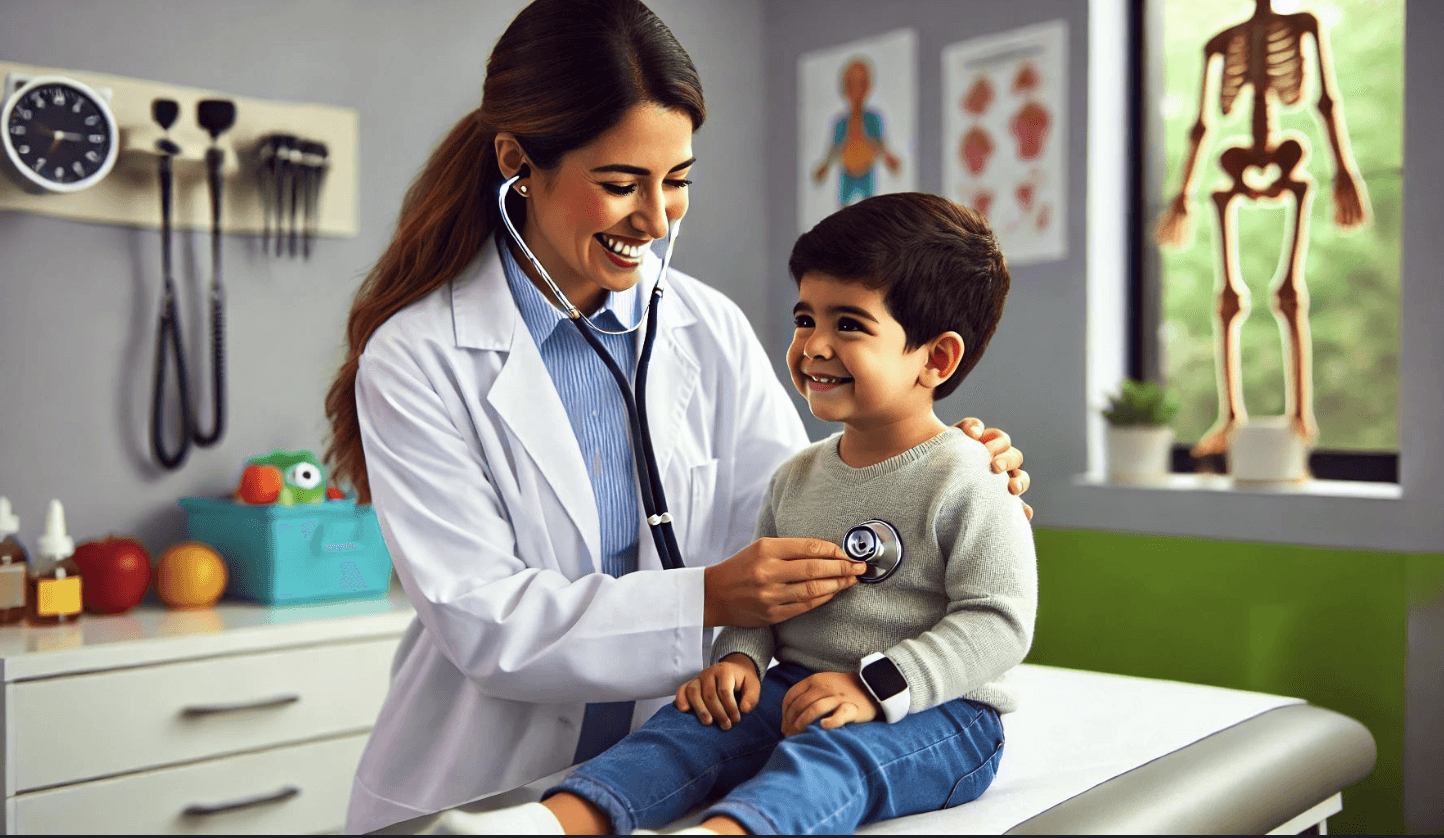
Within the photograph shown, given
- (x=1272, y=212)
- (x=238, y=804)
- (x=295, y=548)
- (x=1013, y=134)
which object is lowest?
(x=238, y=804)

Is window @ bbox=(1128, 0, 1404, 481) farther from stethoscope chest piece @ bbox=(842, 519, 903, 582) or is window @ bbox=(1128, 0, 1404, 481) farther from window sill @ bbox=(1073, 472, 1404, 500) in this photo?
stethoscope chest piece @ bbox=(842, 519, 903, 582)

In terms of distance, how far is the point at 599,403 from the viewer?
1340 mm

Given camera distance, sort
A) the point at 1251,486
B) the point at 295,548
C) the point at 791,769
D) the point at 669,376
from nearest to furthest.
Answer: the point at 791,769
the point at 669,376
the point at 295,548
the point at 1251,486

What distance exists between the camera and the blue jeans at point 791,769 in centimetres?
88

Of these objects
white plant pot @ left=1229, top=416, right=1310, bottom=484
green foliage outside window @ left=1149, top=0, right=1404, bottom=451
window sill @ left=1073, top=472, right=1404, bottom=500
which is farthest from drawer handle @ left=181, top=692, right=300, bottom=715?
green foliage outside window @ left=1149, top=0, right=1404, bottom=451

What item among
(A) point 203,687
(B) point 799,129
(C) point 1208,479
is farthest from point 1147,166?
(A) point 203,687

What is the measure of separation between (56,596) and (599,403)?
1.32 metres

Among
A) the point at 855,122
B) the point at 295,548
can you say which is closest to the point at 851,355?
the point at 295,548

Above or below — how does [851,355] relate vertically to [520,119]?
below

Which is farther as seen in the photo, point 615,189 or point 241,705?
point 241,705

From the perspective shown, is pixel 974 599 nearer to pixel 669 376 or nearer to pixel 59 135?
pixel 669 376

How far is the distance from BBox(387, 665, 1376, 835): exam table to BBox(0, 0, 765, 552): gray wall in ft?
5.28

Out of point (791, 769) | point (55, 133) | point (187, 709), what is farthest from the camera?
point (55, 133)

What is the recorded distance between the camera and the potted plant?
101 inches
